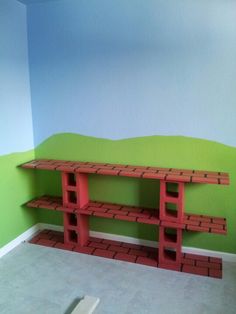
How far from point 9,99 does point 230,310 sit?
7.45ft

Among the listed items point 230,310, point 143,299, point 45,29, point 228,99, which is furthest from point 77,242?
point 45,29

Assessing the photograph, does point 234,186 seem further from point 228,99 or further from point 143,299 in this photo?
point 143,299

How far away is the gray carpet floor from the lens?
1.85 meters

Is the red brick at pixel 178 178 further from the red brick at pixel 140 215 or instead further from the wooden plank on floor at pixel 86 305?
the wooden plank on floor at pixel 86 305

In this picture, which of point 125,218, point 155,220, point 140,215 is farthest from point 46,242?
point 155,220

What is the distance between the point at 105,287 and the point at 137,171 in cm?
88

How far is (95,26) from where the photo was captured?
2.41m

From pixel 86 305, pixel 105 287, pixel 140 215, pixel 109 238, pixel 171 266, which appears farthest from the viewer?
pixel 109 238

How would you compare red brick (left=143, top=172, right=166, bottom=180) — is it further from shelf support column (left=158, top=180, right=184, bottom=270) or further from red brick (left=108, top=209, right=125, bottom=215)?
red brick (left=108, top=209, right=125, bottom=215)

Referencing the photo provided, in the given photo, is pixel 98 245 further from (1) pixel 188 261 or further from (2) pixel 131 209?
(1) pixel 188 261

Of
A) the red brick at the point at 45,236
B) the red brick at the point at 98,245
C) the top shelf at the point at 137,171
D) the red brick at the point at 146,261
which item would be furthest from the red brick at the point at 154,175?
the red brick at the point at 45,236

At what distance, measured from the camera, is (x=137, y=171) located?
231 cm

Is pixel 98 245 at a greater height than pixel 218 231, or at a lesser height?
lesser

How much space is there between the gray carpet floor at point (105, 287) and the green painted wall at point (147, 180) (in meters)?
0.35
